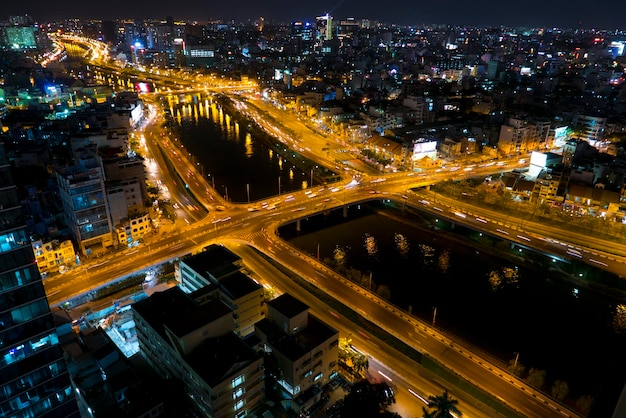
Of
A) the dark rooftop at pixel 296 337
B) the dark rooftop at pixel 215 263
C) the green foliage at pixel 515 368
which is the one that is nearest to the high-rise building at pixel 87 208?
the dark rooftop at pixel 215 263

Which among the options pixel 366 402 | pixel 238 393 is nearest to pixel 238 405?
pixel 238 393

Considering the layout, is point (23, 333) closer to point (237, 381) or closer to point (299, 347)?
point (237, 381)

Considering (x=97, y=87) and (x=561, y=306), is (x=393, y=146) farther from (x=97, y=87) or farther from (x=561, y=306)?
(x=97, y=87)

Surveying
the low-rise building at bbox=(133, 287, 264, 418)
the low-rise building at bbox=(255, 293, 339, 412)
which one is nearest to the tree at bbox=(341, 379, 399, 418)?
the low-rise building at bbox=(255, 293, 339, 412)

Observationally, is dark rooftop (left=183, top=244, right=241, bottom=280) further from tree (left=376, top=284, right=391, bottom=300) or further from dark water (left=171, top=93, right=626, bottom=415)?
dark water (left=171, top=93, right=626, bottom=415)

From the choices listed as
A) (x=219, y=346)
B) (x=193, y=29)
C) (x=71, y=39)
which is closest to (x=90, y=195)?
(x=219, y=346)
